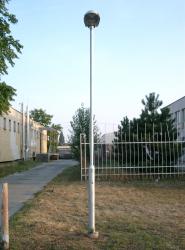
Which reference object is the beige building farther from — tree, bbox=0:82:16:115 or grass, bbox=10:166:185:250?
grass, bbox=10:166:185:250

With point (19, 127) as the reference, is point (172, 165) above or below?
below

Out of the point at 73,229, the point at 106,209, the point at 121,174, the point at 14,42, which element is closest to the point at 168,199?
the point at 106,209

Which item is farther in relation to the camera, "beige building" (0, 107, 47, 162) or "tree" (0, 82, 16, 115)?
"beige building" (0, 107, 47, 162)

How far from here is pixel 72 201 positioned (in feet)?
43.1

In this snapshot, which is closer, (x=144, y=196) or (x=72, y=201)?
(x=72, y=201)

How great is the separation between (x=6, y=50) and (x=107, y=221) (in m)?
12.3

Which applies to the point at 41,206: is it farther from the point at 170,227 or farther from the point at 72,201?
the point at 170,227

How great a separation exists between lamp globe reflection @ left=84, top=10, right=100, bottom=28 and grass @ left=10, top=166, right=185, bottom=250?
3.78 m

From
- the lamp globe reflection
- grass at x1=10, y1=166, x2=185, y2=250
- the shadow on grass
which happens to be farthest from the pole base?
the shadow on grass

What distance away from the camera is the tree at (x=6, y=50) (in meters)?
19.8

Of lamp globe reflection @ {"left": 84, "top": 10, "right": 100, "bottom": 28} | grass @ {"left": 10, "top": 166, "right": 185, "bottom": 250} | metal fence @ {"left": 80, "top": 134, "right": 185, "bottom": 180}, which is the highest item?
lamp globe reflection @ {"left": 84, "top": 10, "right": 100, "bottom": 28}

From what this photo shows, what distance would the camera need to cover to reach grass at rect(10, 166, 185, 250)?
760cm

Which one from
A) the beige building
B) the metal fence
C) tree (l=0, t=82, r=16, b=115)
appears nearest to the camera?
the metal fence

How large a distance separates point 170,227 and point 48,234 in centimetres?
238
